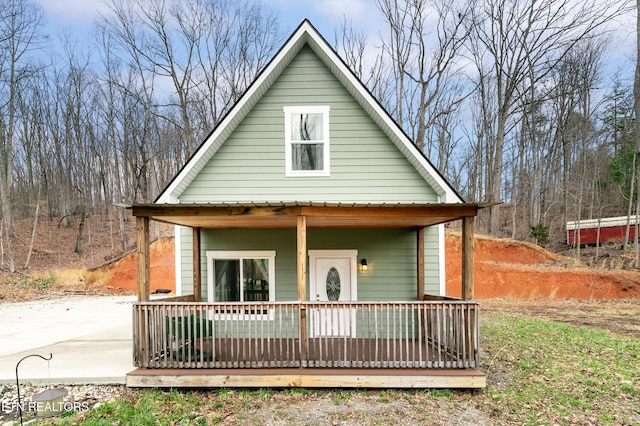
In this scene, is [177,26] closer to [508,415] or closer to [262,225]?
[262,225]

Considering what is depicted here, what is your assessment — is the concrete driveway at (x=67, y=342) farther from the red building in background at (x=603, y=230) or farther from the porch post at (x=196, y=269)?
the red building in background at (x=603, y=230)

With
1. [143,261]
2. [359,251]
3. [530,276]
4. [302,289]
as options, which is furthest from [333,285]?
[530,276]

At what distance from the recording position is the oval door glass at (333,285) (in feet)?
29.3

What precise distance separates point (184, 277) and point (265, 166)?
3286mm

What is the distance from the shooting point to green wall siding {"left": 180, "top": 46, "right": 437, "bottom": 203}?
8.75 metres

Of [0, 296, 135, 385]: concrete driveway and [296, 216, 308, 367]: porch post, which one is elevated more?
[296, 216, 308, 367]: porch post

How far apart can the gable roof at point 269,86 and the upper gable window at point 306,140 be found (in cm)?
85

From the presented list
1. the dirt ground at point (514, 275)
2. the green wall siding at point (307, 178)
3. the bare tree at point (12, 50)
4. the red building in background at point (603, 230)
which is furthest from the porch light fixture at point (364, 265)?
the bare tree at point (12, 50)

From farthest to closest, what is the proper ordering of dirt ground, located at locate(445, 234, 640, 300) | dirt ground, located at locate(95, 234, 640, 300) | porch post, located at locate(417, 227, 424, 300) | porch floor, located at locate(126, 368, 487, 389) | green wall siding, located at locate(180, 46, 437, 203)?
1. dirt ground, located at locate(95, 234, 640, 300)
2. dirt ground, located at locate(445, 234, 640, 300)
3. green wall siding, located at locate(180, 46, 437, 203)
4. porch post, located at locate(417, 227, 424, 300)
5. porch floor, located at locate(126, 368, 487, 389)

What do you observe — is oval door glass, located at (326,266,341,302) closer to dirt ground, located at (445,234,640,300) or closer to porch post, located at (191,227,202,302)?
porch post, located at (191,227,202,302)

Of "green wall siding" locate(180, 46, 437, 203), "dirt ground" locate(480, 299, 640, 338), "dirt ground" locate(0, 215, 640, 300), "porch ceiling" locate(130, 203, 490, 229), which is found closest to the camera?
"porch ceiling" locate(130, 203, 490, 229)

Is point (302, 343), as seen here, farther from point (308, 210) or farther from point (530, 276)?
point (530, 276)

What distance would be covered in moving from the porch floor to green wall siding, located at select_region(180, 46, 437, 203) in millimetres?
3928

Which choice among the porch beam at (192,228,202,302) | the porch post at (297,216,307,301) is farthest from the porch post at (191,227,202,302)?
the porch post at (297,216,307,301)
